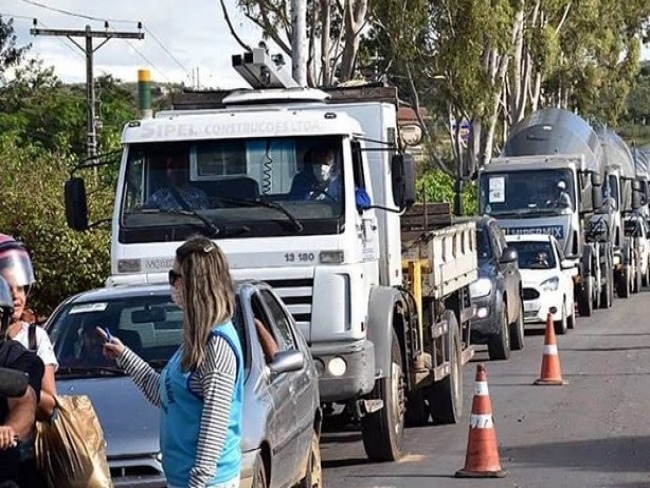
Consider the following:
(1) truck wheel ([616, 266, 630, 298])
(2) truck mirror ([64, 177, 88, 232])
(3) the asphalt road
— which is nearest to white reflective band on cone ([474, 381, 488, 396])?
(3) the asphalt road

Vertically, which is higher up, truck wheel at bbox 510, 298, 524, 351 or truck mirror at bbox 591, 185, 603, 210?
truck mirror at bbox 591, 185, 603, 210

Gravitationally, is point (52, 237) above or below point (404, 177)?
below

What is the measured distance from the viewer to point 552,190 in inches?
1234

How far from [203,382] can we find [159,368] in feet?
11.3

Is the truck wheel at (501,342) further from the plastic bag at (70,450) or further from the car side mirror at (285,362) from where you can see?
the plastic bag at (70,450)

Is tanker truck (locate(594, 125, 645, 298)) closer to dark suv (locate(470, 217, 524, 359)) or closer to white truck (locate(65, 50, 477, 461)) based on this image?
dark suv (locate(470, 217, 524, 359))

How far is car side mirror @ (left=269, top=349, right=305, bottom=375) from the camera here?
27.2 ft

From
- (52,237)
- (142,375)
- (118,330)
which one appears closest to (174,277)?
(142,375)

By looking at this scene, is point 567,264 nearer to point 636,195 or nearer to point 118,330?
point 636,195

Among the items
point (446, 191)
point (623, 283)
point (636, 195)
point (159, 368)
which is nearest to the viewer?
point (159, 368)

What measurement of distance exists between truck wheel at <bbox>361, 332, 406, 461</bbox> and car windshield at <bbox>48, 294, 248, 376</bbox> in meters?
3.18

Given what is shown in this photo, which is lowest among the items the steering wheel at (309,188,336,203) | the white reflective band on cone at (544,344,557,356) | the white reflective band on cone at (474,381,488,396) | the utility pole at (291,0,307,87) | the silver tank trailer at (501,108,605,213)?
the white reflective band on cone at (544,344,557,356)

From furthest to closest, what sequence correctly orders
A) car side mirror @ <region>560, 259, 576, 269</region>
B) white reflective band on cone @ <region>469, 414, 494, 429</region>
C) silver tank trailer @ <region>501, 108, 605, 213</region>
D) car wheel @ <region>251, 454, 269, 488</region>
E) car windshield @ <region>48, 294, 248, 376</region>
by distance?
silver tank trailer @ <region>501, 108, 605, 213</region> < car side mirror @ <region>560, 259, 576, 269</region> < white reflective band on cone @ <region>469, 414, 494, 429</region> < car windshield @ <region>48, 294, 248, 376</region> < car wheel @ <region>251, 454, 269, 488</region>

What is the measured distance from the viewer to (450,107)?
47.2 meters
